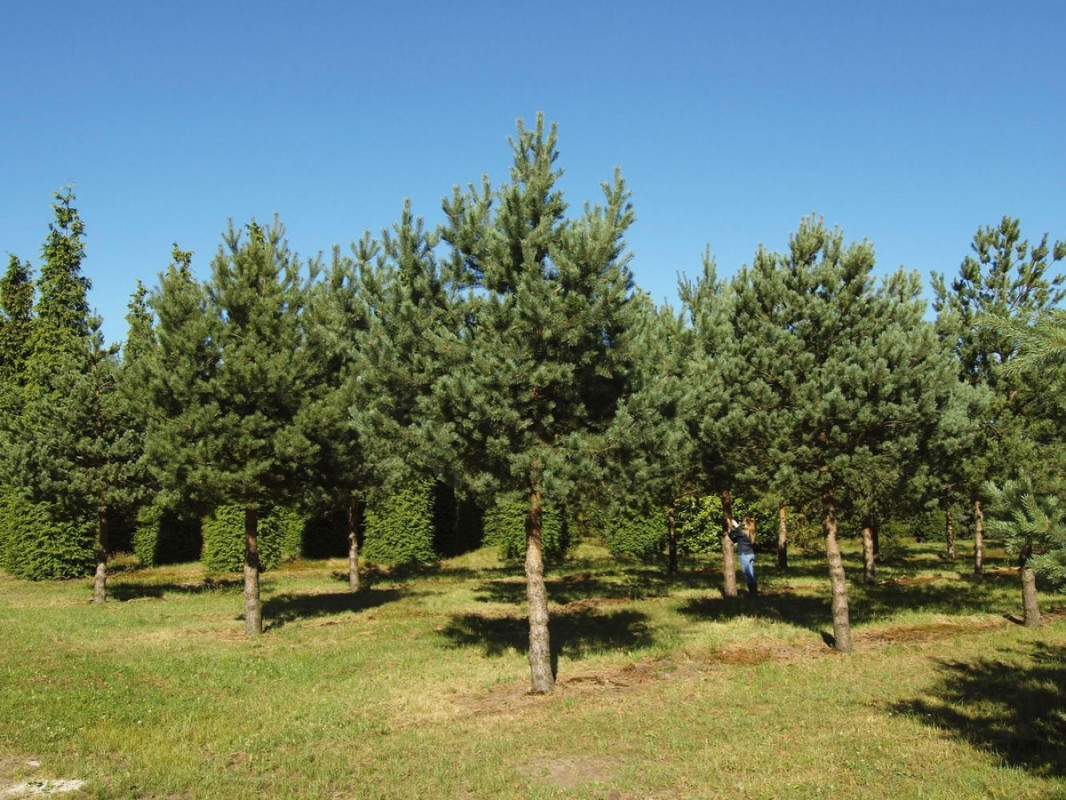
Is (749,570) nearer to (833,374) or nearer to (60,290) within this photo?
(833,374)

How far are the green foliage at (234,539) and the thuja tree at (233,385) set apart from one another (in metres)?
13.0

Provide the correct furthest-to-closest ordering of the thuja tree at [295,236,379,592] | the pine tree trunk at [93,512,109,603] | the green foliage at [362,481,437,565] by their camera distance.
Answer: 1. the green foliage at [362,481,437,565]
2. the pine tree trunk at [93,512,109,603]
3. the thuja tree at [295,236,379,592]

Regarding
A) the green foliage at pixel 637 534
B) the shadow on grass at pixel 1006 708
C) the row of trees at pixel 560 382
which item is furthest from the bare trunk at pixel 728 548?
the green foliage at pixel 637 534

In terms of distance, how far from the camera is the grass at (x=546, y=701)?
7402 millimetres

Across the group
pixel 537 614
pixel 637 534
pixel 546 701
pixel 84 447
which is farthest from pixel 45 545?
pixel 546 701

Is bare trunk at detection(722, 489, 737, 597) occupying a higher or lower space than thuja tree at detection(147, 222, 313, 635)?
lower

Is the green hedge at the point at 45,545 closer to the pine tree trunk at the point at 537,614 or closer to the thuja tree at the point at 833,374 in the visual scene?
the pine tree trunk at the point at 537,614

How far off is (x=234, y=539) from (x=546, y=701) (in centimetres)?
2128

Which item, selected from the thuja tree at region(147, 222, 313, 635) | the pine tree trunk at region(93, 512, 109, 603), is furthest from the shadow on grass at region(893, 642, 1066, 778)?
the pine tree trunk at region(93, 512, 109, 603)

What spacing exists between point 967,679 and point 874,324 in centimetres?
576

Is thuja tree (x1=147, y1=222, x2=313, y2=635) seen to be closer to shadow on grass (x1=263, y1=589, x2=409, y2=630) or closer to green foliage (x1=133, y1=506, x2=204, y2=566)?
shadow on grass (x1=263, y1=589, x2=409, y2=630)

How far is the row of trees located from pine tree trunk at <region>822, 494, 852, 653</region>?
0.15 ft

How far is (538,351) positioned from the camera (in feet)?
34.7

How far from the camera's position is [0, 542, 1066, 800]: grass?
740 cm
